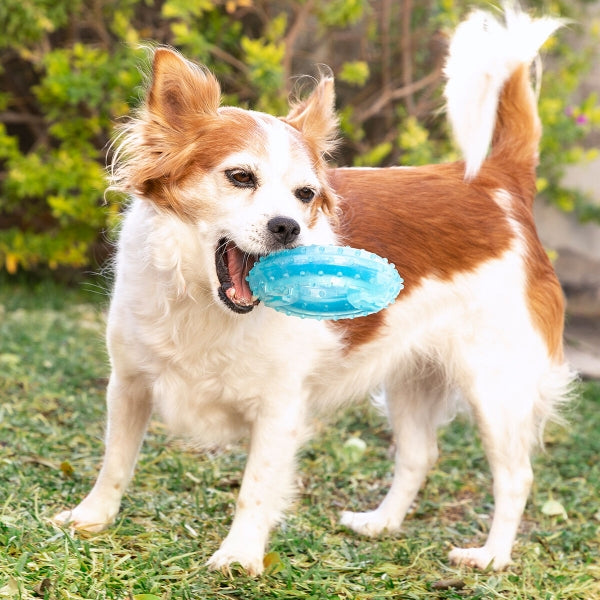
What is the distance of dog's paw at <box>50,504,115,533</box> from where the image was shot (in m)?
3.09

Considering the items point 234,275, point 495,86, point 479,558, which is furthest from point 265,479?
point 495,86

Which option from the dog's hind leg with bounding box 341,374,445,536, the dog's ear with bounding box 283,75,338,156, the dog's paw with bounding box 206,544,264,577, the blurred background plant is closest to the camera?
the dog's paw with bounding box 206,544,264,577

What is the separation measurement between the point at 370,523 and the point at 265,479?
2.51 ft

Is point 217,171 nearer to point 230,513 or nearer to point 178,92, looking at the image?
point 178,92

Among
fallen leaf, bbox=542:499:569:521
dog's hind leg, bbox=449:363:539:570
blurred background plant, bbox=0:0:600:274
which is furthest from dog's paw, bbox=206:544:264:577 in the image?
blurred background plant, bbox=0:0:600:274

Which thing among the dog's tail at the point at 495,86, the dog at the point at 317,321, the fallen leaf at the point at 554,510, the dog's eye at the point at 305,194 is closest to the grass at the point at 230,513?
the fallen leaf at the point at 554,510

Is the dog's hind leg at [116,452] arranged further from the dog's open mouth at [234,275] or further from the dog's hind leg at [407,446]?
the dog's hind leg at [407,446]

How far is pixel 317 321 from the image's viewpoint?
3135mm

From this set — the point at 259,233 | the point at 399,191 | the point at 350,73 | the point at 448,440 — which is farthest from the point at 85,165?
the point at 259,233

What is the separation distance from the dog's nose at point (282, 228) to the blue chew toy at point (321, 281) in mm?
37

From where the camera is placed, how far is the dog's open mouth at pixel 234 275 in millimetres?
2768

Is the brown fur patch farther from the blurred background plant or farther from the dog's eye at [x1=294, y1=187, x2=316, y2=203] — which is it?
the blurred background plant

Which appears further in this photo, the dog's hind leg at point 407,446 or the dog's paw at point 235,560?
the dog's hind leg at point 407,446

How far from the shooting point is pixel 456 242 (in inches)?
134
